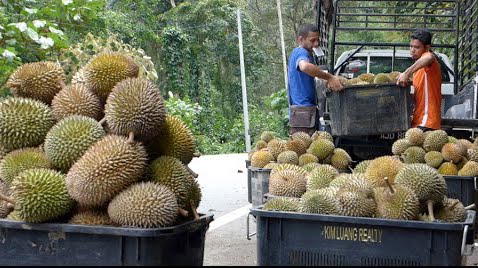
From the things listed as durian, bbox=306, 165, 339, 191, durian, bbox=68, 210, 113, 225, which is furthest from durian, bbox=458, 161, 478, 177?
durian, bbox=68, 210, 113, 225

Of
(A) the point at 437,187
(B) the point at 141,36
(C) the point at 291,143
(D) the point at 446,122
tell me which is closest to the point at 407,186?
(A) the point at 437,187

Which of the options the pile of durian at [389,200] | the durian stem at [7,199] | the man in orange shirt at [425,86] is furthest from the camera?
A: the man in orange shirt at [425,86]

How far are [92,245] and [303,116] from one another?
176 inches

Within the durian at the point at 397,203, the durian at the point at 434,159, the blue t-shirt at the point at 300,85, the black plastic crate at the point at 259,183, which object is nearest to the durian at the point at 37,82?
the durian at the point at 397,203

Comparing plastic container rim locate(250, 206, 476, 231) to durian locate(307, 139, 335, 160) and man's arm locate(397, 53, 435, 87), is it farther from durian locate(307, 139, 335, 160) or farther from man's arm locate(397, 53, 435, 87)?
man's arm locate(397, 53, 435, 87)

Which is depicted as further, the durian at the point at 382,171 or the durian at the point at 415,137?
the durian at the point at 415,137

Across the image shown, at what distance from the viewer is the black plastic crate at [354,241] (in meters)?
2.97

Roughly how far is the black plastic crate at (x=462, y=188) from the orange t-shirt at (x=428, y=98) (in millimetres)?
1339

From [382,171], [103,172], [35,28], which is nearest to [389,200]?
[382,171]

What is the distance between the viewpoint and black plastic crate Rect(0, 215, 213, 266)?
2.79 m

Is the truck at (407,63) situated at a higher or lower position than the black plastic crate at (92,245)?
higher

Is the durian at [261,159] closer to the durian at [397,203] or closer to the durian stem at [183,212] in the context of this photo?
the durian at [397,203]

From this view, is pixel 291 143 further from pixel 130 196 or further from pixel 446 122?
pixel 130 196

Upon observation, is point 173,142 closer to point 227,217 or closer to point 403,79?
point 403,79
